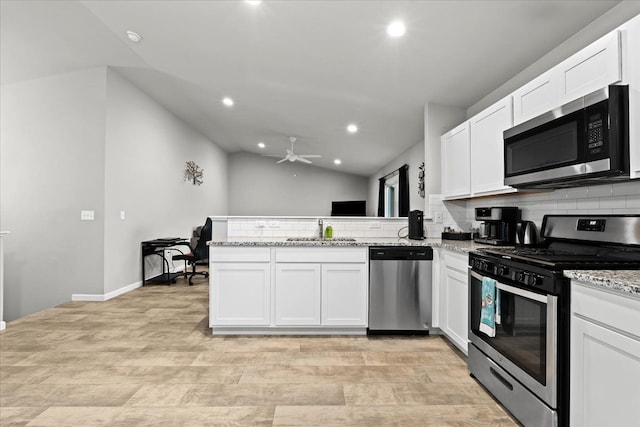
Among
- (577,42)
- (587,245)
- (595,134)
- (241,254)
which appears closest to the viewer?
(595,134)

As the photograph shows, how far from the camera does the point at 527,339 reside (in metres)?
1.73

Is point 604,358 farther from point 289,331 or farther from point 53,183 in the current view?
point 53,183

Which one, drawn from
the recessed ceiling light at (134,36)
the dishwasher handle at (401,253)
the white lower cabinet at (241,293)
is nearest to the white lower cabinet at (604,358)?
the dishwasher handle at (401,253)

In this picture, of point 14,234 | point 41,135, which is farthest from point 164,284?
point 41,135

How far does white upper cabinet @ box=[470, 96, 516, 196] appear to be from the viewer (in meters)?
2.60

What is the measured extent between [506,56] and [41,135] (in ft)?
17.6

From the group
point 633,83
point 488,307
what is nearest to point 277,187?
point 488,307

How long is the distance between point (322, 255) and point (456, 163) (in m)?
1.61

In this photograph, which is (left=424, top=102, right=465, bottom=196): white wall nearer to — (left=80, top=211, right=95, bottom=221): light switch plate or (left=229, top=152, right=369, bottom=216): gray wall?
(left=80, top=211, right=95, bottom=221): light switch plate

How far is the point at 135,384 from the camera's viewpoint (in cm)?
220

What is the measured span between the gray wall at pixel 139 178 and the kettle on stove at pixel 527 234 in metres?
4.60

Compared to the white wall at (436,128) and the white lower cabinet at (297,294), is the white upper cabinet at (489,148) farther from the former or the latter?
the white lower cabinet at (297,294)

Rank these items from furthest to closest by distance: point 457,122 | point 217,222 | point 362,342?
point 457,122
point 217,222
point 362,342

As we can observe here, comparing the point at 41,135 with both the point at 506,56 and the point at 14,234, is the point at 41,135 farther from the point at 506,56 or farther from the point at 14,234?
the point at 506,56
